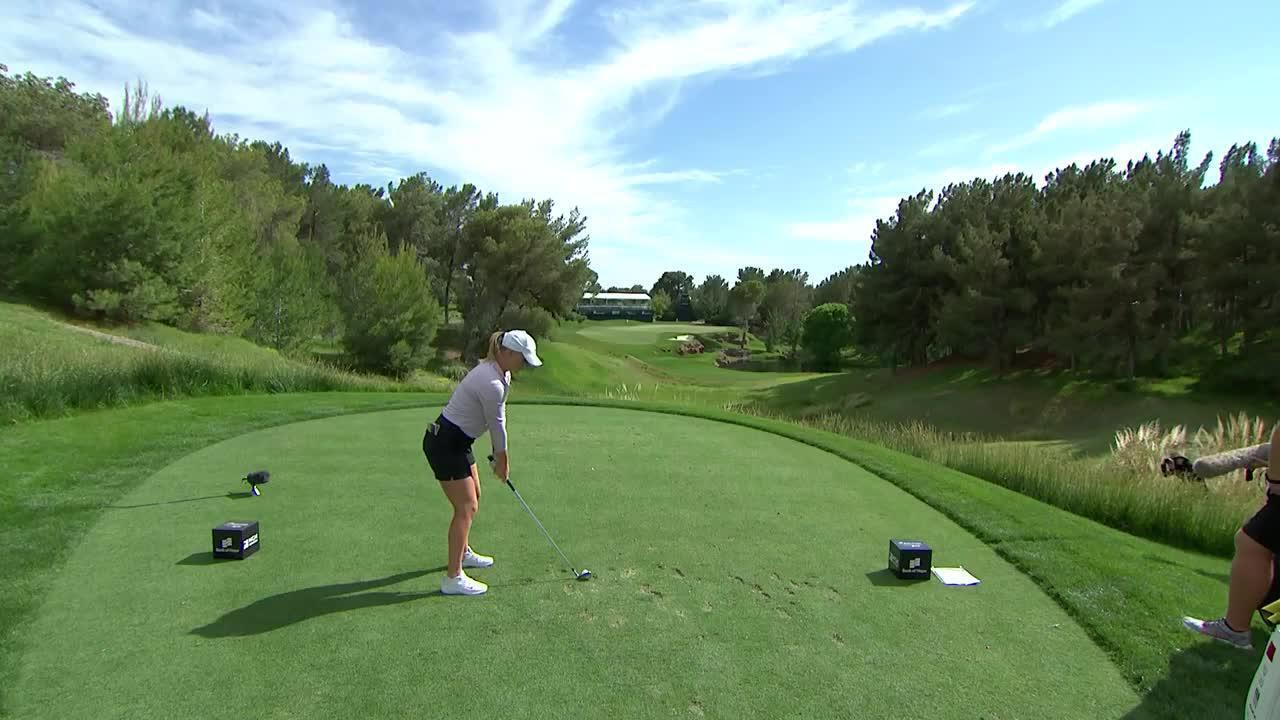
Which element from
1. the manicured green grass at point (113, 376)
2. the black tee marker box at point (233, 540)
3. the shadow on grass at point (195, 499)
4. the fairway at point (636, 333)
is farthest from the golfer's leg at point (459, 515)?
the fairway at point (636, 333)

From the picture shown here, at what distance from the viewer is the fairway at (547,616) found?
11.5 feet

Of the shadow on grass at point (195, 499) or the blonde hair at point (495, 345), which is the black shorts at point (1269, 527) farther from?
the shadow on grass at point (195, 499)

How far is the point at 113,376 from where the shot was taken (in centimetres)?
1252

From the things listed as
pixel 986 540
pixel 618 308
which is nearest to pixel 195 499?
pixel 986 540

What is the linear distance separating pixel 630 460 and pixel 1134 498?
599 cm

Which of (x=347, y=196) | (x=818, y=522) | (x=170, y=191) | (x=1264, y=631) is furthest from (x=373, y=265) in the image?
(x=1264, y=631)

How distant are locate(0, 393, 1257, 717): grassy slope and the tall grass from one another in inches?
23.5

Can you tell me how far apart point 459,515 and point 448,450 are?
48 centimetres

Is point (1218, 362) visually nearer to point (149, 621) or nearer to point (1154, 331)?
point (1154, 331)

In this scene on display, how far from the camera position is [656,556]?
216 inches

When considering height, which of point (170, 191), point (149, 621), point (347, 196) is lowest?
point (149, 621)

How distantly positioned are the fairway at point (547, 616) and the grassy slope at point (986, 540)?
0.21m

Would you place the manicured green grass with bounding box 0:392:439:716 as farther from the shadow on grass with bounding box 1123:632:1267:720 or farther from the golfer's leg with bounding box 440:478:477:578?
the shadow on grass with bounding box 1123:632:1267:720

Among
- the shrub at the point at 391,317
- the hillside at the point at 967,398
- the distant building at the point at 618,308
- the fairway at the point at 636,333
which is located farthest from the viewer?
the distant building at the point at 618,308
